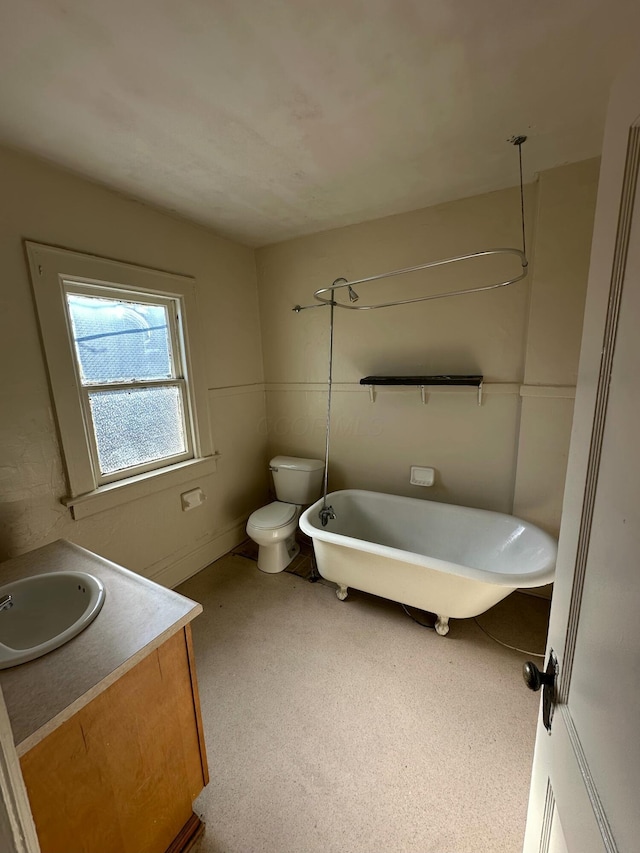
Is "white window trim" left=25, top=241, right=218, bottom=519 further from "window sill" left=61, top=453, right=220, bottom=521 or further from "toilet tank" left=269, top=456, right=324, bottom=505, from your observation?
"toilet tank" left=269, top=456, right=324, bottom=505

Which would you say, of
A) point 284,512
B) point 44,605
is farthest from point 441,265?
point 44,605

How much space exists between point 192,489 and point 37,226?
5.25ft

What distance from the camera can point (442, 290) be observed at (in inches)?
84.0

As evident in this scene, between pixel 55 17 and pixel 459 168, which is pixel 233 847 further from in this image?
pixel 459 168

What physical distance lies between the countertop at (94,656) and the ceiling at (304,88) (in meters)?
1.48

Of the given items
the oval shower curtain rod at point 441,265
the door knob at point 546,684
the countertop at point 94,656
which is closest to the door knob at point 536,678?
the door knob at point 546,684

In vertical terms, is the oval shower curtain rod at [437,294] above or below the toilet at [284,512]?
above

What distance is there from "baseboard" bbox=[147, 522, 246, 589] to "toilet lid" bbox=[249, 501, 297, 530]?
0.40m

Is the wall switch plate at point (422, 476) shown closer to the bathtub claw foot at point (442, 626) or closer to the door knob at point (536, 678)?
the bathtub claw foot at point (442, 626)

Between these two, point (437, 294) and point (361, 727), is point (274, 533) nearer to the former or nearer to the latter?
point (361, 727)

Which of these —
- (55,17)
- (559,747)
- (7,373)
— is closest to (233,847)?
(559,747)

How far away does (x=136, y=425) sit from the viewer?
2.03 meters

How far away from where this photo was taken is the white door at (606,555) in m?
0.41

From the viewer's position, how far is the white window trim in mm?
1539
